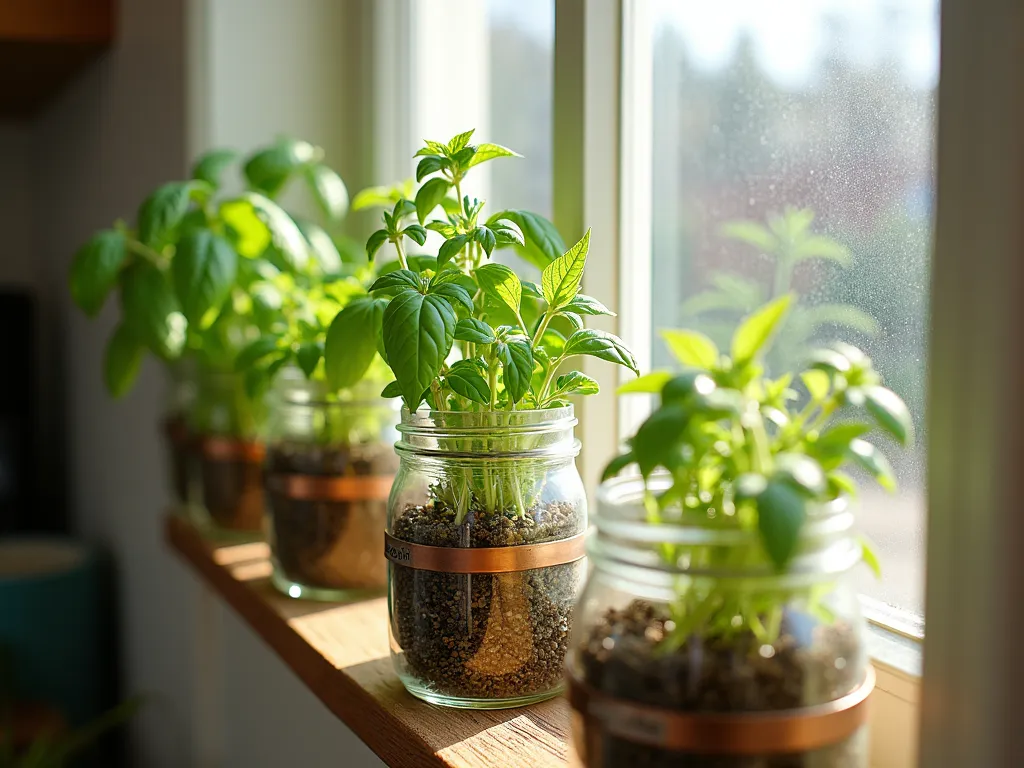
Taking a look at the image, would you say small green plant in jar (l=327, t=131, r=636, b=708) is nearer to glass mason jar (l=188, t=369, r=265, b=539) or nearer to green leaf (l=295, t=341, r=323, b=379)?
green leaf (l=295, t=341, r=323, b=379)

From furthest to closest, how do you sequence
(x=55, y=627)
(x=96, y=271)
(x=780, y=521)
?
1. (x=55, y=627)
2. (x=96, y=271)
3. (x=780, y=521)

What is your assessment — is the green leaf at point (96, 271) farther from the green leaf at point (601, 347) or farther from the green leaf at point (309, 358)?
the green leaf at point (601, 347)

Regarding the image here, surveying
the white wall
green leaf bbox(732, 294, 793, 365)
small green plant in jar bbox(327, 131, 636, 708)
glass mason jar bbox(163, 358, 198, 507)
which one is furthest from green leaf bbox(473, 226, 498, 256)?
glass mason jar bbox(163, 358, 198, 507)

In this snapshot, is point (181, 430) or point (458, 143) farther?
point (181, 430)

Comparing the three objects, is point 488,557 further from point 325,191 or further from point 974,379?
point 325,191

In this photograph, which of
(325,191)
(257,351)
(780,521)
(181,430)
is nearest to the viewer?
(780,521)

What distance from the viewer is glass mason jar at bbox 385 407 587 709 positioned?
67cm

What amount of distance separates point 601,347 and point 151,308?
0.68 metres

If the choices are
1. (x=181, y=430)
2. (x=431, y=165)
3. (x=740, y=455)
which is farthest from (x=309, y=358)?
(x=181, y=430)

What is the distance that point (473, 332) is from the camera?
0.65 metres

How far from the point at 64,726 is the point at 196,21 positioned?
4.44 feet

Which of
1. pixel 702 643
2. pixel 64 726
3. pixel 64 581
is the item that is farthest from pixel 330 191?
pixel 64 726

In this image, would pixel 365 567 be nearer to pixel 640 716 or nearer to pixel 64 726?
pixel 640 716

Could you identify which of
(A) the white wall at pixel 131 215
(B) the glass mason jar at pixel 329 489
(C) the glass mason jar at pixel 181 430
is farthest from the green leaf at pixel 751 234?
(C) the glass mason jar at pixel 181 430
